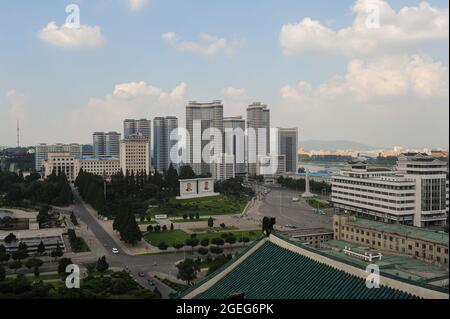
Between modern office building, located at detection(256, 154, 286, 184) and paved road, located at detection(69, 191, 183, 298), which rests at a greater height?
modern office building, located at detection(256, 154, 286, 184)

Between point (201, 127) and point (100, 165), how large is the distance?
8986 mm

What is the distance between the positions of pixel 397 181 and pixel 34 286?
1434cm

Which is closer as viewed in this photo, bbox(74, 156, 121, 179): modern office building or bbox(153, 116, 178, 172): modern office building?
bbox(74, 156, 121, 179): modern office building

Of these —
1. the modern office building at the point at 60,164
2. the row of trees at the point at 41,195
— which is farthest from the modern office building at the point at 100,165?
the row of trees at the point at 41,195

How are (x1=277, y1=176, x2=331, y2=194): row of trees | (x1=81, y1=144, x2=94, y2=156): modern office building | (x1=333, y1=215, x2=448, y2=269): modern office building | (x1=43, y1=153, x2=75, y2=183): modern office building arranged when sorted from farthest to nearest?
(x1=81, y1=144, x2=94, y2=156): modern office building
(x1=43, y1=153, x2=75, y2=183): modern office building
(x1=277, y1=176, x2=331, y2=194): row of trees
(x1=333, y1=215, x2=448, y2=269): modern office building

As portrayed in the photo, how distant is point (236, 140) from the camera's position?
133 feet

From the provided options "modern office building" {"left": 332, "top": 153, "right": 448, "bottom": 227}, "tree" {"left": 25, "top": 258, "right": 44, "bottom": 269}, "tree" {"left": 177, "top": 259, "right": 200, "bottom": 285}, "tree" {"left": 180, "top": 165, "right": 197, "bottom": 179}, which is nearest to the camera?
"tree" {"left": 177, "top": 259, "right": 200, "bottom": 285}

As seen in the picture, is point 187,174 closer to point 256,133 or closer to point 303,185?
point 303,185

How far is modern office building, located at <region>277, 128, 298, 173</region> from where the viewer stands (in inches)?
1704

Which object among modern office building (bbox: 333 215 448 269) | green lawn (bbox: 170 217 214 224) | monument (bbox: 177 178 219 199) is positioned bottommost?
green lawn (bbox: 170 217 214 224)

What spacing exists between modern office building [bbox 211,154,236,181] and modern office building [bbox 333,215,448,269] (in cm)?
2365

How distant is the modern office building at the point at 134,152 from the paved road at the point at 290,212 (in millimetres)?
11093

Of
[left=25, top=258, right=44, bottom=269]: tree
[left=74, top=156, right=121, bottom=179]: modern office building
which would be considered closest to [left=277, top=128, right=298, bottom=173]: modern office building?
[left=74, top=156, right=121, bottom=179]: modern office building

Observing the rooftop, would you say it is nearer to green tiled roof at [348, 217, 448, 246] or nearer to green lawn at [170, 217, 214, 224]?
green tiled roof at [348, 217, 448, 246]
